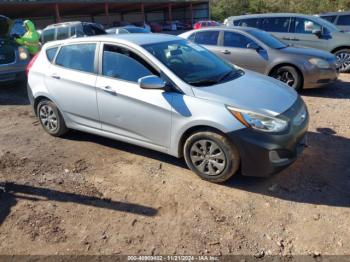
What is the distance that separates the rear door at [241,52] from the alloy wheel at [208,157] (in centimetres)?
451

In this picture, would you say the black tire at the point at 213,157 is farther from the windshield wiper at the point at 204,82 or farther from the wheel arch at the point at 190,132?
the windshield wiper at the point at 204,82

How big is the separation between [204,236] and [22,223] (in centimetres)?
185

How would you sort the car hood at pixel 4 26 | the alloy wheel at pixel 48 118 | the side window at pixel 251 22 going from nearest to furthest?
the alloy wheel at pixel 48 118 → the car hood at pixel 4 26 → the side window at pixel 251 22

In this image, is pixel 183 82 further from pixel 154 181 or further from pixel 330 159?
pixel 330 159

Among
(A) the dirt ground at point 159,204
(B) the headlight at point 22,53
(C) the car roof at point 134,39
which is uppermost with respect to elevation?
(C) the car roof at point 134,39

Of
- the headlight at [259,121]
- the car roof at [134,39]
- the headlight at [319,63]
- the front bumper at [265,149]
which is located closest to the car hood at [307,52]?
the headlight at [319,63]

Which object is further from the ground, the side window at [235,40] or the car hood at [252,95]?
the side window at [235,40]

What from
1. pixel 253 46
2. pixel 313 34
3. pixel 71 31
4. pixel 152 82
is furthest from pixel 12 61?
pixel 313 34

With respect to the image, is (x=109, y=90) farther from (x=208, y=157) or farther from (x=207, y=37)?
(x=207, y=37)

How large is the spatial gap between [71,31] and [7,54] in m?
6.36

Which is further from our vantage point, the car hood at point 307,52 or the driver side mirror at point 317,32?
the driver side mirror at point 317,32

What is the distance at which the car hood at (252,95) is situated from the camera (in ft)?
12.7

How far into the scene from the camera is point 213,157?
402 centimetres

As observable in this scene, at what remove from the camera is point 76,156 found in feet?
16.6
